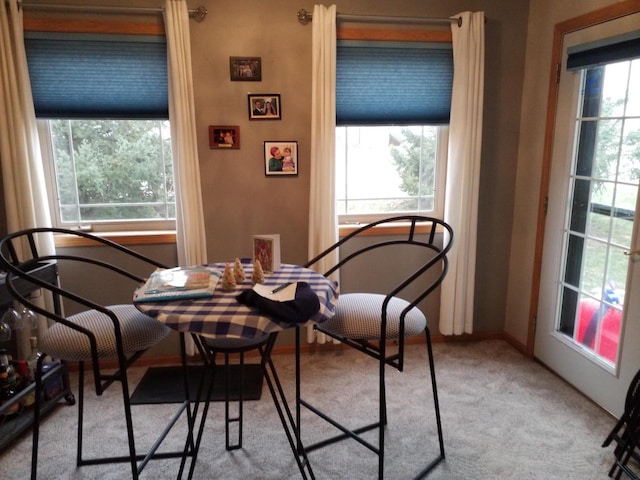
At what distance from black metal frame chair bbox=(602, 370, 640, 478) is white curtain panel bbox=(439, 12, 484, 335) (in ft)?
3.98

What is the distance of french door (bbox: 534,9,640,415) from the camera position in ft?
7.59

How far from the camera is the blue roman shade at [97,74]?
2.65 m

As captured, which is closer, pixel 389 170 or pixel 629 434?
pixel 629 434

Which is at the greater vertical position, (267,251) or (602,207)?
(602,207)

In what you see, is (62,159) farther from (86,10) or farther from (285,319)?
(285,319)

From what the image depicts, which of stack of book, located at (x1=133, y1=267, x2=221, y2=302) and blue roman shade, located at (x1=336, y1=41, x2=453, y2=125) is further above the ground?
blue roman shade, located at (x1=336, y1=41, x2=453, y2=125)

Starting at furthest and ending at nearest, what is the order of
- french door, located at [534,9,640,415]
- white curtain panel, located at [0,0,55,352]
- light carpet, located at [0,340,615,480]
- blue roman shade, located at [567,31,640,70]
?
1. white curtain panel, located at [0,0,55,352]
2. french door, located at [534,9,640,415]
3. blue roman shade, located at [567,31,640,70]
4. light carpet, located at [0,340,615,480]

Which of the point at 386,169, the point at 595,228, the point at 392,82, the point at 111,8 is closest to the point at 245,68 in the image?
the point at 111,8

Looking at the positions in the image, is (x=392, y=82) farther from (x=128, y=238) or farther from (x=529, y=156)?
(x=128, y=238)

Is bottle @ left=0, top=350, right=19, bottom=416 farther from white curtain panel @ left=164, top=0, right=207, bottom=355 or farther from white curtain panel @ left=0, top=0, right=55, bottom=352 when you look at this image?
white curtain panel @ left=164, top=0, right=207, bottom=355

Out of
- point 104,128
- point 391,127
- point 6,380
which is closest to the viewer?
point 6,380

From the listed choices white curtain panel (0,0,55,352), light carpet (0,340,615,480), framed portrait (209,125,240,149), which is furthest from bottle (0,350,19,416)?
framed portrait (209,125,240,149)

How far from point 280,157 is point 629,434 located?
228cm

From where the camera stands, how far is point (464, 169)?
9.85 ft
